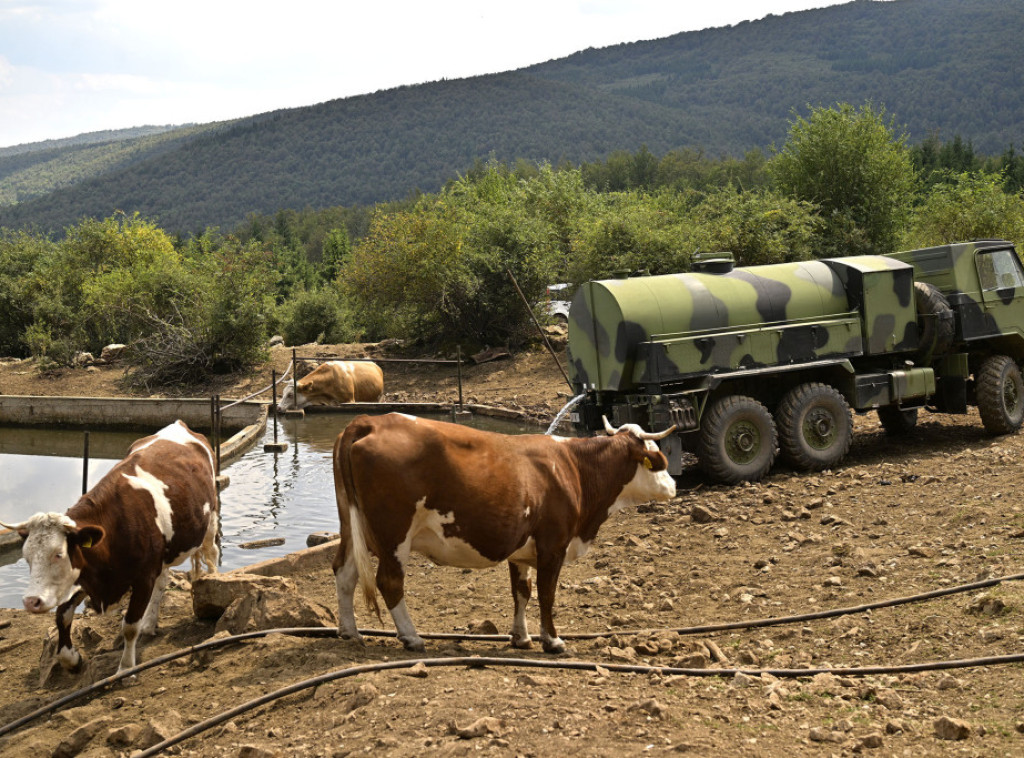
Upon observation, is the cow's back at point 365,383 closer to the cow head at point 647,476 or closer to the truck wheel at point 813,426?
the truck wheel at point 813,426

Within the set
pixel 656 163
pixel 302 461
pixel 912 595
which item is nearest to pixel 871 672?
pixel 912 595

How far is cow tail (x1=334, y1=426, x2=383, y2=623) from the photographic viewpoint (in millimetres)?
7262

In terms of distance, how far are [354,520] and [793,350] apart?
831 cm

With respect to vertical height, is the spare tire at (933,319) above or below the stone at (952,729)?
above

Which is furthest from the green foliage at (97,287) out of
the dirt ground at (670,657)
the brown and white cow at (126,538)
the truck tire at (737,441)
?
the dirt ground at (670,657)

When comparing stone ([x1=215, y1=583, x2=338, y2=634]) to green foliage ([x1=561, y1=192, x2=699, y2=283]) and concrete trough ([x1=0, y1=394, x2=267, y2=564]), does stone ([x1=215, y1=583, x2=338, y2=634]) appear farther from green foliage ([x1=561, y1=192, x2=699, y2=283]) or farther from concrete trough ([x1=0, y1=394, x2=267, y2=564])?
green foliage ([x1=561, y1=192, x2=699, y2=283])

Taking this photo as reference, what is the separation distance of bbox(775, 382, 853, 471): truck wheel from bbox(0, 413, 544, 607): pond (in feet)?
21.2

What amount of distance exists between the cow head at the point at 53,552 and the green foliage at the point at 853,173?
92.1 ft

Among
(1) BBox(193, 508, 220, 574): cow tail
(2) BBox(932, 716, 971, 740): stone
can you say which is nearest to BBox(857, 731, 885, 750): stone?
(2) BBox(932, 716, 971, 740): stone

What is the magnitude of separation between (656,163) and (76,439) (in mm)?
124298

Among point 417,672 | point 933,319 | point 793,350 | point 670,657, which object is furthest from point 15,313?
point 670,657

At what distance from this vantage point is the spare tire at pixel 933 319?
14625 millimetres

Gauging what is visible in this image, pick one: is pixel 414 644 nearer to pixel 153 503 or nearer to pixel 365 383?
pixel 153 503

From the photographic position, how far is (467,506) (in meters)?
7.37
